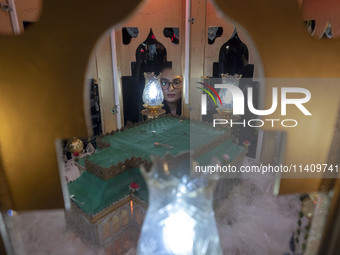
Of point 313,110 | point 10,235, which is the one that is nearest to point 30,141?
point 10,235

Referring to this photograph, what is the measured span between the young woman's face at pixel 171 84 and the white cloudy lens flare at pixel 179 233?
13.9ft

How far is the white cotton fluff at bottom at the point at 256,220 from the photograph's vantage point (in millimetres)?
2521

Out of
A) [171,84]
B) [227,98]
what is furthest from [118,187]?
[171,84]

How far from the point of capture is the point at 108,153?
3098mm

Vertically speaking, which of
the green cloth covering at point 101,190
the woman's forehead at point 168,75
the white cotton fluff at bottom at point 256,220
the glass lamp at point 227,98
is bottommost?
the white cotton fluff at bottom at point 256,220

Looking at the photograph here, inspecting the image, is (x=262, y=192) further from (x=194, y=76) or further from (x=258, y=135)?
(x=194, y=76)

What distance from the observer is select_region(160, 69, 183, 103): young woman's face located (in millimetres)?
5184

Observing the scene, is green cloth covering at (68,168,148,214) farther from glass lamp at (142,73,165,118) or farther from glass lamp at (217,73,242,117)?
glass lamp at (217,73,242,117)

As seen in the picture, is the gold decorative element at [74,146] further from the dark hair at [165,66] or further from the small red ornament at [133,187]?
the dark hair at [165,66]

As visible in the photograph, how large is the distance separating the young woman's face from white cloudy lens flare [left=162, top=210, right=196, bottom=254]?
4224mm

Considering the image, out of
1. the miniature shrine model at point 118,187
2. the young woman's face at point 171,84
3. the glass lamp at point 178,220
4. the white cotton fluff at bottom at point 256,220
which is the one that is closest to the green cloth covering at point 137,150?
the miniature shrine model at point 118,187

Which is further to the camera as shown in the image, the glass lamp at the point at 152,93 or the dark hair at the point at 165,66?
the dark hair at the point at 165,66

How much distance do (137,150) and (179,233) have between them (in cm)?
204

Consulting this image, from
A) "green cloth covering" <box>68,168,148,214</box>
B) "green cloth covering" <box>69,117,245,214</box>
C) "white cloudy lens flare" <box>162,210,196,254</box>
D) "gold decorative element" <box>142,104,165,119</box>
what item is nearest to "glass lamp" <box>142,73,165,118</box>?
"gold decorative element" <box>142,104,165,119</box>
